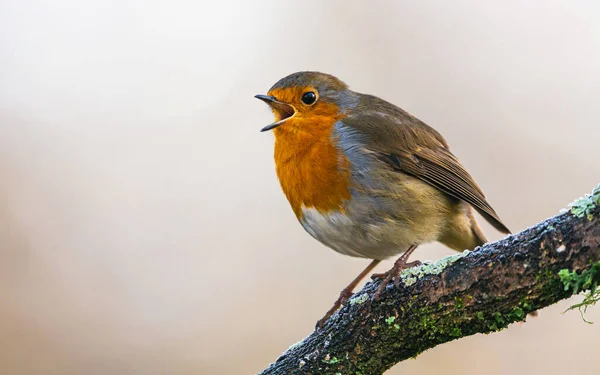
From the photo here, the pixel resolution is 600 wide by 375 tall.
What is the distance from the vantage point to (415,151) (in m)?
3.55

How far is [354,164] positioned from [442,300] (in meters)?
1.18

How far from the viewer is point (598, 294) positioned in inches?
80.4

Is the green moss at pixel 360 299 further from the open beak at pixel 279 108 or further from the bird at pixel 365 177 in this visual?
the open beak at pixel 279 108

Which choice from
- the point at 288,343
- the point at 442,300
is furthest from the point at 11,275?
the point at 442,300

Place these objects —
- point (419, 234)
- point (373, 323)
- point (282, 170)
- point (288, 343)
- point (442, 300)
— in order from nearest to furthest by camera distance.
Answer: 1. point (442, 300)
2. point (373, 323)
3. point (419, 234)
4. point (282, 170)
5. point (288, 343)

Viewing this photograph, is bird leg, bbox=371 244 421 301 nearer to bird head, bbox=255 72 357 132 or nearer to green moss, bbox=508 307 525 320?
green moss, bbox=508 307 525 320

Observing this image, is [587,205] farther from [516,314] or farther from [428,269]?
[428,269]

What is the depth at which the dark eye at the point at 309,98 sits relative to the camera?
151 inches

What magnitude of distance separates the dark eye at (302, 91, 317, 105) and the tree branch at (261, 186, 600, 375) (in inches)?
58.7

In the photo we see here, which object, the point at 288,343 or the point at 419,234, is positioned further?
the point at 288,343

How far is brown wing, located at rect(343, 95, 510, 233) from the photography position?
3.44 m

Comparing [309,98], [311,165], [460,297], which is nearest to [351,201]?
[311,165]

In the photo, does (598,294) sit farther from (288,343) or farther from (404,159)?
→ (288,343)

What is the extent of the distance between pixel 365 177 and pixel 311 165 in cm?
29
